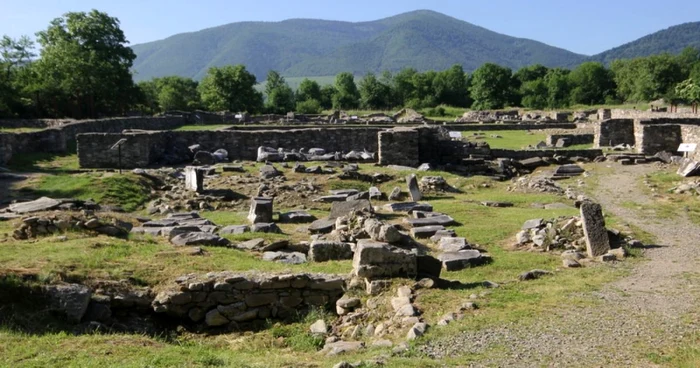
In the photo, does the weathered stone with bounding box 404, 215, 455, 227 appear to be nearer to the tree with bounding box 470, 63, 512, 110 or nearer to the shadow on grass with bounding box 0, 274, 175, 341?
the shadow on grass with bounding box 0, 274, 175, 341

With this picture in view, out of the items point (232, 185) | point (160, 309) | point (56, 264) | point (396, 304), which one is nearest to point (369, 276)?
point (396, 304)

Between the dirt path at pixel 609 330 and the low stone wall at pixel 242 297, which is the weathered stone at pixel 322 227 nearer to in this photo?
the low stone wall at pixel 242 297

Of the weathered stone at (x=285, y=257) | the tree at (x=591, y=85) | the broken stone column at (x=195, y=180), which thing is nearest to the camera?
the weathered stone at (x=285, y=257)

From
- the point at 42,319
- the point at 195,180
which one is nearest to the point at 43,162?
the point at 195,180

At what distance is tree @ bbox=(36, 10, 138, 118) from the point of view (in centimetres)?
5222

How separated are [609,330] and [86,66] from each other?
51.6m

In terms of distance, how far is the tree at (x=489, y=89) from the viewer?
9340cm

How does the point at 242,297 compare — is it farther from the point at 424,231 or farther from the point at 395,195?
the point at 395,195

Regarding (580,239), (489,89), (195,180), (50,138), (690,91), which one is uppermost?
(489,89)

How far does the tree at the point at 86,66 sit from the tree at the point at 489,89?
169 feet

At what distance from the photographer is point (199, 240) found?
1298cm

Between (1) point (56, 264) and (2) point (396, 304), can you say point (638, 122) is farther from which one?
(1) point (56, 264)

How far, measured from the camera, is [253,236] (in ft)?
48.0

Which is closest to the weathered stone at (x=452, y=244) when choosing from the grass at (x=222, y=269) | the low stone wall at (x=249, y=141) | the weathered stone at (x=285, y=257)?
the grass at (x=222, y=269)
